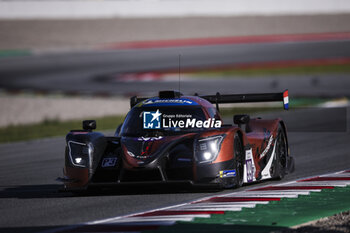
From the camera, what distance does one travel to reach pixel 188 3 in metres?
46.9

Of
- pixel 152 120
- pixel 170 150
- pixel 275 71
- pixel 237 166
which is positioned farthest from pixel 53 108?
pixel 170 150

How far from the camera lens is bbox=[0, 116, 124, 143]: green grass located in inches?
821

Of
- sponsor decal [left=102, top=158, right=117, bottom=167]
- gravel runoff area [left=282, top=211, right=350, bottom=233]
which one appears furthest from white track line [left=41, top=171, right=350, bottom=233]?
sponsor decal [left=102, top=158, right=117, bottom=167]

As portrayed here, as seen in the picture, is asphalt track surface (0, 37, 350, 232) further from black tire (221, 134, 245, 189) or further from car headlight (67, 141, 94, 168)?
car headlight (67, 141, 94, 168)

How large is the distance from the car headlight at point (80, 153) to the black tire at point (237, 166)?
69.1 inches

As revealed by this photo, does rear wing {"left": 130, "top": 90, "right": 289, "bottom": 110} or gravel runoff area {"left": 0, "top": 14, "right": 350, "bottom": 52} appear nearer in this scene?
rear wing {"left": 130, "top": 90, "right": 289, "bottom": 110}

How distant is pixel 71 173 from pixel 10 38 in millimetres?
36651

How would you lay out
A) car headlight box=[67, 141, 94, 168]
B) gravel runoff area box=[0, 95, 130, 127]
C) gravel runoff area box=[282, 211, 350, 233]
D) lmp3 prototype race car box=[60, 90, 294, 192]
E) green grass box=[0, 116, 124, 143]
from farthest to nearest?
gravel runoff area box=[0, 95, 130, 127] < green grass box=[0, 116, 124, 143] < car headlight box=[67, 141, 94, 168] < lmp3 prototype race car box=[60, 90, 294, 192] < gravel runoff area box=[282, 211, 350, 233]

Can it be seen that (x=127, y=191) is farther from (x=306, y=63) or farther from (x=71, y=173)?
(x=306, y=63)

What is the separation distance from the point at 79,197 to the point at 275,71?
88.6 ft

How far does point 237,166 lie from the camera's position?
9445 mm

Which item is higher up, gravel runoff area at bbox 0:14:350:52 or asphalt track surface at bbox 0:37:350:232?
gravel runoff area at bbox 0:14:350:52

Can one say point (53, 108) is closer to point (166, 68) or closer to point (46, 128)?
point (46, 128)

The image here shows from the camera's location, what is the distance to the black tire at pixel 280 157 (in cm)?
1084
